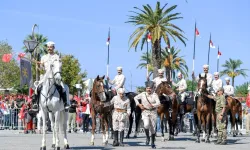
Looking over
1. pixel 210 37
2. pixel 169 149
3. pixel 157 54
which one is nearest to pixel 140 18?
pixel 157 54

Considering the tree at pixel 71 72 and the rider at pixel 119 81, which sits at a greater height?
the tree at pixel 71 72

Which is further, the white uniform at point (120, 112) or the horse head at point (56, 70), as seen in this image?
the white uniform at point (120, 112)

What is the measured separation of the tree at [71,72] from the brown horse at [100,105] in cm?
6041

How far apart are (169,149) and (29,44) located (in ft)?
42.6

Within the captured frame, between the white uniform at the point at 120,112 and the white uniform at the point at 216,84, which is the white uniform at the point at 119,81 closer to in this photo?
the white uniform at the point at 120,112

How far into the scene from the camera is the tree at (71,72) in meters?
82.8

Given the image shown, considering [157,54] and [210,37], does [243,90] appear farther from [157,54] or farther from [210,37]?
[210,37]

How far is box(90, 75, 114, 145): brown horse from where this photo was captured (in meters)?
21.0

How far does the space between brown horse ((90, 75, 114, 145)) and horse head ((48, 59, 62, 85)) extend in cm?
363

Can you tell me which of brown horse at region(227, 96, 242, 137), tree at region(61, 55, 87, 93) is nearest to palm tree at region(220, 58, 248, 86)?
tree at region(61, 55, 87, 93)

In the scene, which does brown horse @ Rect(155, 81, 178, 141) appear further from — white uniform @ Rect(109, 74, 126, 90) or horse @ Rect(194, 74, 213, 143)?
white uniform @ Rect(109, 74, 126, 90)

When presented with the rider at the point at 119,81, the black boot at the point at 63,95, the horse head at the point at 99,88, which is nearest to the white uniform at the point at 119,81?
the rider at the point at 119,81

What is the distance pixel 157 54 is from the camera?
56.4 meters

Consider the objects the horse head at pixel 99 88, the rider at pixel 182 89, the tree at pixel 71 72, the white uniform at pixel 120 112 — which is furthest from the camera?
the tree at pixel 71 72
